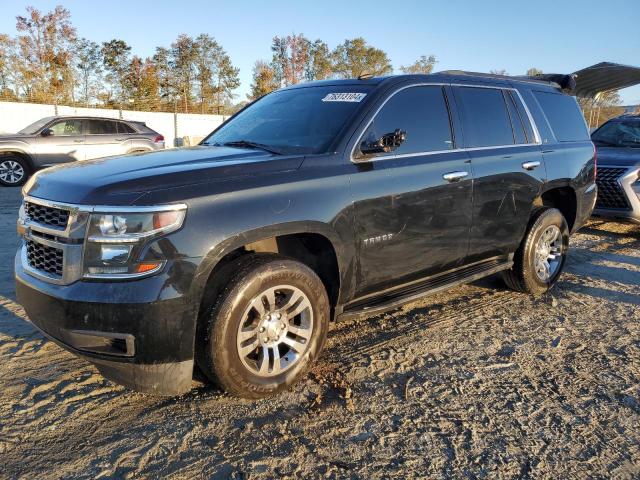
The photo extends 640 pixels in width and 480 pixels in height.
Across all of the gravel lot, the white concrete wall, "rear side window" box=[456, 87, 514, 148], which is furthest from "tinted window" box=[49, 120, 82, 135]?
"rear side window" box=[456, 87, 514, 148]

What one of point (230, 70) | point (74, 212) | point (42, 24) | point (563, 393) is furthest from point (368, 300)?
point (230, 70)

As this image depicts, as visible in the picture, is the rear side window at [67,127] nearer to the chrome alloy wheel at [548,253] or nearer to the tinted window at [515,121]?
the tinted window at [515,121]

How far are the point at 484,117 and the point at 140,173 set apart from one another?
2904 millimetres

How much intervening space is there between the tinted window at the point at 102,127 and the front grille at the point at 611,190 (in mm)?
11472

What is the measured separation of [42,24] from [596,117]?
1677 inches

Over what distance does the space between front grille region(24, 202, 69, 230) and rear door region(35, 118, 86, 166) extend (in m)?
10.7

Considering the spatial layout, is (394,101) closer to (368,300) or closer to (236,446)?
(368,300)

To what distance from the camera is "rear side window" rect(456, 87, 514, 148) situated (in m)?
4.09

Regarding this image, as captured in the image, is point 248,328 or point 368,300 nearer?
point 248,328

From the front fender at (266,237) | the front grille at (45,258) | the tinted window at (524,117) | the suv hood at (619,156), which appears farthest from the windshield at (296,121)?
the suv hood at (619,156)

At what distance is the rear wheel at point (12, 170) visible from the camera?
39.8 ft

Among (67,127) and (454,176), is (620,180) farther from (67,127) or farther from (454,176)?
(67,127)

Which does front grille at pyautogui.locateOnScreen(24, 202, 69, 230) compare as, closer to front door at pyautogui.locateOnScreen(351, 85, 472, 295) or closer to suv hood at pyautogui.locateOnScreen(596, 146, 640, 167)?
front door at pyautogui.locateOnScreen(351, 85, 472, 295)

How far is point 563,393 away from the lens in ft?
9.98
